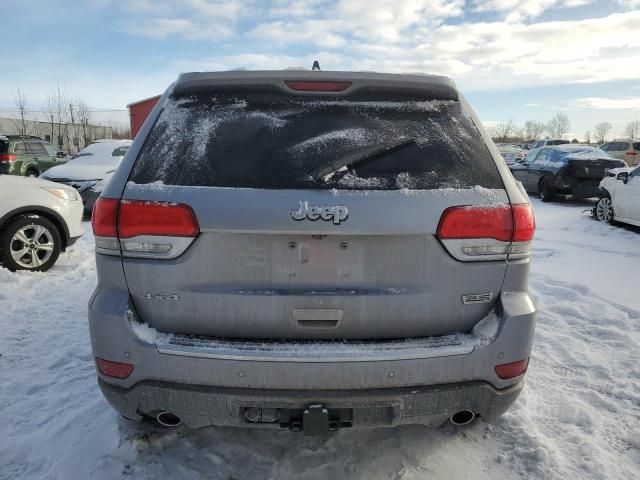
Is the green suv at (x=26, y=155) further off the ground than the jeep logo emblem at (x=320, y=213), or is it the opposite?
the jeep logo emblem at (x=320, y=213)

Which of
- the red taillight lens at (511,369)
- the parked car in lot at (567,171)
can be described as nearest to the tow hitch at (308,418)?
the red taillight lens at (511,369)

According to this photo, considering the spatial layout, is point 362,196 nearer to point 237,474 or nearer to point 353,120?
point 353,120

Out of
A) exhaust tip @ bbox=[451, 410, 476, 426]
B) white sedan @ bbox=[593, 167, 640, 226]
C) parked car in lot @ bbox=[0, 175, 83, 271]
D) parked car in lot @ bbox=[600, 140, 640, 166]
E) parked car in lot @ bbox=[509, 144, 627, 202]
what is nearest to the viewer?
exhaust tip @ bbox=[451, 410, 476, 426]

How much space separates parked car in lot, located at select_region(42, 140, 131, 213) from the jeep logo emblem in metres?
8.52

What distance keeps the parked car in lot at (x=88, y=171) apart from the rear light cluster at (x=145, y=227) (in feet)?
26.5

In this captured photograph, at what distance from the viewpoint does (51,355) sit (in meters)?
3.61

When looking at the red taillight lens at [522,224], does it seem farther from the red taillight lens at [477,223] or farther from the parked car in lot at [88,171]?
the parked car in lot at [88,171]

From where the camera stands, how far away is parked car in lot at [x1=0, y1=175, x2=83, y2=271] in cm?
576

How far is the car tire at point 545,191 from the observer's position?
1350 centimetres

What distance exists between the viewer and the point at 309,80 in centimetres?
218

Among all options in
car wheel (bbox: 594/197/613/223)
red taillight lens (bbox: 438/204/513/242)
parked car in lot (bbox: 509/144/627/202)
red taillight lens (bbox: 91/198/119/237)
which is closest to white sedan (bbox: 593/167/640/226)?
car wheel (bbox: 594/197/613/223)

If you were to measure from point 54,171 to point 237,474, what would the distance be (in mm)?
10515

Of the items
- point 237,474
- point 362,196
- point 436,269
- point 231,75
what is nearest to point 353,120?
point 362,196

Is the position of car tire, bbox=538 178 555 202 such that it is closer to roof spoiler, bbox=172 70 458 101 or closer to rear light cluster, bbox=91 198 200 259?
roof spoiler, bbox=172 70 458 101
